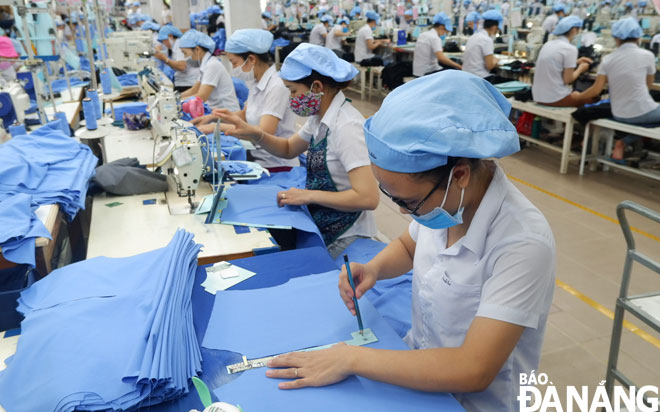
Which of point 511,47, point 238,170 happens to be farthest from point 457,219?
point 511,47

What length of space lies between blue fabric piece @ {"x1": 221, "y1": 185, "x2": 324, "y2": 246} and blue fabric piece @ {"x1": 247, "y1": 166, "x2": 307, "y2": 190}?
390mm

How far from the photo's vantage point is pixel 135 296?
1336mm

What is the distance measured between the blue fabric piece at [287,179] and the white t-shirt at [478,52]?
4.65 metres

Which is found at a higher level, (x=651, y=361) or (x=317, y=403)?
(x=317, y=403)

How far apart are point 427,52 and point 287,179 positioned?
5497 mm

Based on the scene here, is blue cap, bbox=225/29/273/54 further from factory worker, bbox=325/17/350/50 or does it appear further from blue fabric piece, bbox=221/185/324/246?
factory worker, bbox=325/17/350/50

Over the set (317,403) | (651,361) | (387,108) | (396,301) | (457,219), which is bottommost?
(651,361)

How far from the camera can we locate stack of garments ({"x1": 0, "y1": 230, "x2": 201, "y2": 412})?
104 centimetres

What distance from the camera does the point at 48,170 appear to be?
214 centimetres

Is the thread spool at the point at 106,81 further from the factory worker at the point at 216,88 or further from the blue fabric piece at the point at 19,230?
the blue fabric piece at the point at 19,230

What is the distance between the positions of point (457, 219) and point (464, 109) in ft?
0.81

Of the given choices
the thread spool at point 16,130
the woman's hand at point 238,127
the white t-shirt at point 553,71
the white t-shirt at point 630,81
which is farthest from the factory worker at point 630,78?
the thread spool at point 16,130

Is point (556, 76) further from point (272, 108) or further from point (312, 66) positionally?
point (312, 66)

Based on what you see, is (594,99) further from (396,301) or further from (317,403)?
(317,403)
